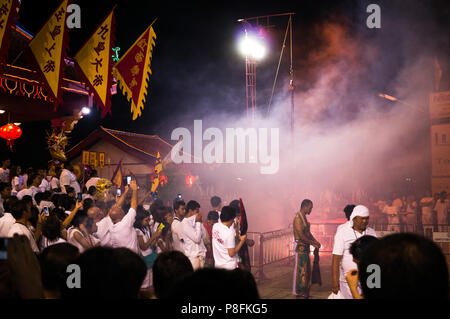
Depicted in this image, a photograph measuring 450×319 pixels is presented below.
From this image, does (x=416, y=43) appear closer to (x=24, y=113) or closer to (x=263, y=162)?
(x=263, y=162)

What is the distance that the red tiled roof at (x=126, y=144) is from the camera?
1794cm

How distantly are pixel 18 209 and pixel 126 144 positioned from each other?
13.4 metres

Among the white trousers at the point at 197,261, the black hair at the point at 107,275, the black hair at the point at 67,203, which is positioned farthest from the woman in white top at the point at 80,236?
the black hair at the point at 107,275

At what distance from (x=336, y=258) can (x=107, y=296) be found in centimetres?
357

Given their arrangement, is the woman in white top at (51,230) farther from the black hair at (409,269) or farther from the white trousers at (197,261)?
the black hair at (409,269)

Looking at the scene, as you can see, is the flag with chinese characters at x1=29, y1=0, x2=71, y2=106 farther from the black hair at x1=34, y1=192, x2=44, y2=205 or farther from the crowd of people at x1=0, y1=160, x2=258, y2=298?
the crowd of people at x1=0, y1=160, x2=258, y2=298

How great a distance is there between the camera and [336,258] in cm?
471

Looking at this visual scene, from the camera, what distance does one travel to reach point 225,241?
5477 millimetres

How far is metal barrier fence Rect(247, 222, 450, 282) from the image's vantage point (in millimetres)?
9633

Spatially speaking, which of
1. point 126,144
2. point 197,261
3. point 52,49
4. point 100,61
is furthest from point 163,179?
point 197,261

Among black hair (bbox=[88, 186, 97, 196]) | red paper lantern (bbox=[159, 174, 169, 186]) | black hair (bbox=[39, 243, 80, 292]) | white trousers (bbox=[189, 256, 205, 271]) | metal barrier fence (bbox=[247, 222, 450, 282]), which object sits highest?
red paper lantern (bbox=[159, 174, 169, 186])

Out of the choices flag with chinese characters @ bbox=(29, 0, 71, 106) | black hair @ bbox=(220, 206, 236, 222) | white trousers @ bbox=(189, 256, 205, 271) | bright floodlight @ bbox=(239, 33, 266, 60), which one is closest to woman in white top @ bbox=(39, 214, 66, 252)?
white trousers @ bbox=(189, 256, 205, 271)

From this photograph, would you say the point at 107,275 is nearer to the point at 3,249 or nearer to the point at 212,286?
the point at 3,249

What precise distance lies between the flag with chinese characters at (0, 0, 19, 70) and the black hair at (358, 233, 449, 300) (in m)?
8.54
